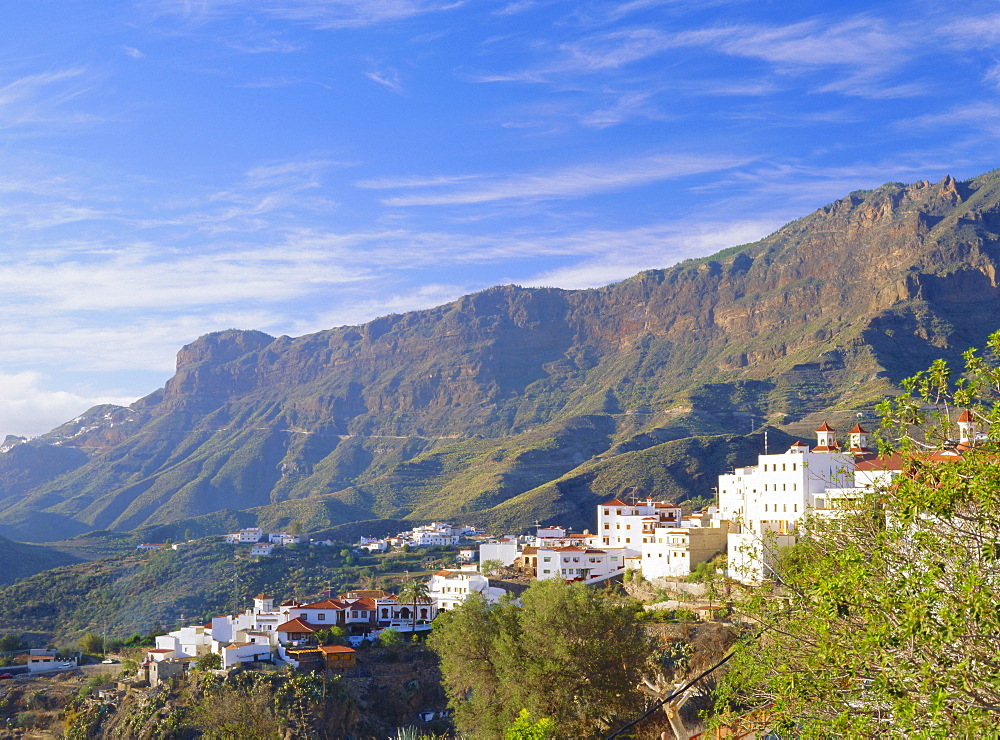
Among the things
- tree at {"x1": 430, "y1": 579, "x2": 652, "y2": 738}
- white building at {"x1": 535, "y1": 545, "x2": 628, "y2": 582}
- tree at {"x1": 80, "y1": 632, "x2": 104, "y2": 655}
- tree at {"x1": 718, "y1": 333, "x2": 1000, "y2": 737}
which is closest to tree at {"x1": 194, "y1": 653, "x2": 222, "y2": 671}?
tree at {"x1": 430, "y1": 579, "x2": 652, "y2": 738}

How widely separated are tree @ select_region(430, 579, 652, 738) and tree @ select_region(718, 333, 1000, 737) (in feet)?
53.6

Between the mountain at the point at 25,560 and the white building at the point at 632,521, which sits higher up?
the white building at the point at 632,521

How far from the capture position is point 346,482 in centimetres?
18638

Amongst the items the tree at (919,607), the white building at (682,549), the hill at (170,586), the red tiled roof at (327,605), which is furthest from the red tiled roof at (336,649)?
the tree at (919,607)

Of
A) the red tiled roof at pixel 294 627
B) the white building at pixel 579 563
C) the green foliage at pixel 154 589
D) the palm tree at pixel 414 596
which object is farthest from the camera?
the green foliage at pixel 154 589

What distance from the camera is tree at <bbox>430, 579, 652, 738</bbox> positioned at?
28.1 metres

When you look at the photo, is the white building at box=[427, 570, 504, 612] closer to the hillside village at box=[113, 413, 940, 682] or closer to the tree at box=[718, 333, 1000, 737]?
the hillside village at box=[113, 413, 940, 682]

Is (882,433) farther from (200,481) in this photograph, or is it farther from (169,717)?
(200,481)

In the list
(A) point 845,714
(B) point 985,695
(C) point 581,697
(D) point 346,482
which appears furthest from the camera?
(D) point 346,482

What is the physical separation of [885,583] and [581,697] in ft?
64.5

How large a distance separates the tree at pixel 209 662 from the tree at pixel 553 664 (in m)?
17.1

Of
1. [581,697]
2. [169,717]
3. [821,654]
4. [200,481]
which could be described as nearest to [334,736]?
[169,717]

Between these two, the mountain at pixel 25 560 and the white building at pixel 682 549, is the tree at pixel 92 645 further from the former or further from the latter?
the mountain at pixel 25 560

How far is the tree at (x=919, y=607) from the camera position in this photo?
895 cm
